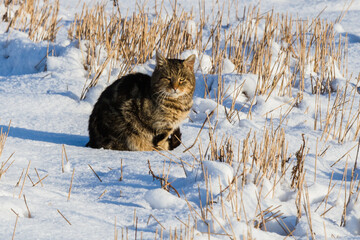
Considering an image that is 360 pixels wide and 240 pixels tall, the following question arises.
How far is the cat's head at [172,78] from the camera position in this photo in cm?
418

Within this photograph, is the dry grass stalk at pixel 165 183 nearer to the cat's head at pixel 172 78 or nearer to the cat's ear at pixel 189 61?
the cat's head at pixel 172 78

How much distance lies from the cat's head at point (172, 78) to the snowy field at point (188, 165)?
1.24ft

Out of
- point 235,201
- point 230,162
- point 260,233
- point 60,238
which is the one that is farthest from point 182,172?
point 60,238

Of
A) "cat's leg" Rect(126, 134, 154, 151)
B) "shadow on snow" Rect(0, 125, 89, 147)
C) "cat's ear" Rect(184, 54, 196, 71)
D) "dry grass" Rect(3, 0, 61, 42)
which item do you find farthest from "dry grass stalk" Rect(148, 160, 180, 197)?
"dry grass" Rect(3, 0, 61, 42)

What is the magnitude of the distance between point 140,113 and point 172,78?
41 centimetres

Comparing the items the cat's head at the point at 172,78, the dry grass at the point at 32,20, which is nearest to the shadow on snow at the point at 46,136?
the cat's head at the point at 172,78

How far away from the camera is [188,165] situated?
3.50m

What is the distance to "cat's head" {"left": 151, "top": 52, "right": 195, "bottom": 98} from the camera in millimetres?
4180

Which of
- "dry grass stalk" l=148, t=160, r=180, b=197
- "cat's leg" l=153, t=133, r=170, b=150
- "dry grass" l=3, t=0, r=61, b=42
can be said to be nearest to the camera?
"dry grass stalk" l=148, t=160, r=180, b=197

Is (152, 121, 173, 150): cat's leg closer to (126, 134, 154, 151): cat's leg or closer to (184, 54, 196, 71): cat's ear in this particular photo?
(126, 134, 154, 151): cat's leg

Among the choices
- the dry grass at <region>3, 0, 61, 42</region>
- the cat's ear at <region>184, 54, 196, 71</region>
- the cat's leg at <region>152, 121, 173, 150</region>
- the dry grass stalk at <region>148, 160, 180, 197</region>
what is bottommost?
the cat's leg at <region>152, 121, 173, 150</region>

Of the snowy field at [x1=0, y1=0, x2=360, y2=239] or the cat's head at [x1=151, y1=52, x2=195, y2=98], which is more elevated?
the cat's head at [x1=151, y1=52, x2=195, y2=98]

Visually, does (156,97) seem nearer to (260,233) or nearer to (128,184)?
(128,184)

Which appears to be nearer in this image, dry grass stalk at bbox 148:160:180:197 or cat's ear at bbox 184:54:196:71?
dry grass stalk at bbox 148:160:180:197
